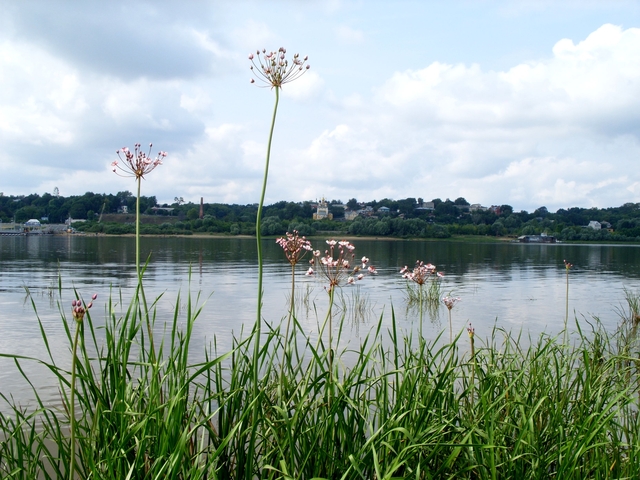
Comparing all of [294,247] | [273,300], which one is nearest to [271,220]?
[273,300]

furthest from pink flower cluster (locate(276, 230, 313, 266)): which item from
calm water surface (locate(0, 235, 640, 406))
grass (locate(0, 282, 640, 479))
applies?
calm water surface (locate(0, 235, 640, 406))

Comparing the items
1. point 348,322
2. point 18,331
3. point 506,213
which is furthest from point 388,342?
point 506,213

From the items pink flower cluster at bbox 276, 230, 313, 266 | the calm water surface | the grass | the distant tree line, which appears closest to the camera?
the grass

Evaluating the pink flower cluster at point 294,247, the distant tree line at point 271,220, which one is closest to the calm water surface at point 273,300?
the pink flower cluster at point 294,247

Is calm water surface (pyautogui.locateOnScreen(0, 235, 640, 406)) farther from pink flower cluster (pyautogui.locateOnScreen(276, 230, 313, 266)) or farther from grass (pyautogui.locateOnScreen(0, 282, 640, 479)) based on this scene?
grass (pyautogui.locateOnScreen(0, 282, 640, 479))

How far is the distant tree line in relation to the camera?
378ft

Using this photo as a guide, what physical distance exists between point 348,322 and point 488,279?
16.9 metres

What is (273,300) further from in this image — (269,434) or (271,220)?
(271,220)

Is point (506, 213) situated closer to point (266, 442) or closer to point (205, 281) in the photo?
point (205, 281)

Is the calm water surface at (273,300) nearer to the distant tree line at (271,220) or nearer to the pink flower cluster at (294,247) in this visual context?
the pink flower cluster at (294,247)

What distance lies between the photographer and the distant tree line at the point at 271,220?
115062 mm

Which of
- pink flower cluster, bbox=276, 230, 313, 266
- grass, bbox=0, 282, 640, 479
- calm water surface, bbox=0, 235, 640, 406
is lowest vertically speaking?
calm water surface, bbox=0, 235, 640, 406

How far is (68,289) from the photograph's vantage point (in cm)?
2311

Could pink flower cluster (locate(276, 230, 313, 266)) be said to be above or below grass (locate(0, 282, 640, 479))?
above
